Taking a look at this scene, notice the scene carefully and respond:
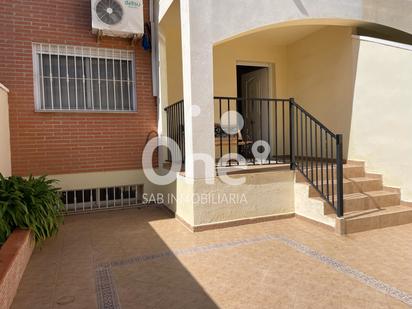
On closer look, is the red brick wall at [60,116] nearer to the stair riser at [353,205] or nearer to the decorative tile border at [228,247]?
the decorative tile border at [228,247]

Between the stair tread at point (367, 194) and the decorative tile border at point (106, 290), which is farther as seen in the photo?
the stair tread at point (367, 194)

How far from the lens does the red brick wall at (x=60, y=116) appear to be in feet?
17.2

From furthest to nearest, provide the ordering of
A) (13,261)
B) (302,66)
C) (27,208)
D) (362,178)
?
(302,66) → (362,178) → (27,208) → (13,261)

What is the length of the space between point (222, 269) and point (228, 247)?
64cm

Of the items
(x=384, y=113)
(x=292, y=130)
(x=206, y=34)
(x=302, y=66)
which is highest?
(x=302, y=66)

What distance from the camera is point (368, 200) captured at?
15.5 ft

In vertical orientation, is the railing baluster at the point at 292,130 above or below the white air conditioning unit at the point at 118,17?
below

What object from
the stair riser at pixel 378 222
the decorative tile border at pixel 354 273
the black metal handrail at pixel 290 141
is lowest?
the decorative tile border at pixel 354 273

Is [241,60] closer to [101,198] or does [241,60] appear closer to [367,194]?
[367,194]

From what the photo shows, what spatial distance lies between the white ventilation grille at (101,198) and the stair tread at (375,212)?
3.88 meters

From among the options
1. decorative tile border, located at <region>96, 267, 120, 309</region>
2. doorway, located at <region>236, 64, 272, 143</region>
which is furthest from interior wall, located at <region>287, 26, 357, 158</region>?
decorative tile border, located at <region>96, 267, 120, 309</region>

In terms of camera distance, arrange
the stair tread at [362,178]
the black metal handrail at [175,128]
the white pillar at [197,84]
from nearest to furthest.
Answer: the white pillar at [197,84] < the stair tread at [362,178] < the black metal handrail at [175,128]

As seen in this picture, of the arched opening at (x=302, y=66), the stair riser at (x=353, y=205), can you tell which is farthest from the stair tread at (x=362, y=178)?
the arched opening at (x=302, y=66)

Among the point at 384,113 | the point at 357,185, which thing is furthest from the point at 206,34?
the point at 357,185
